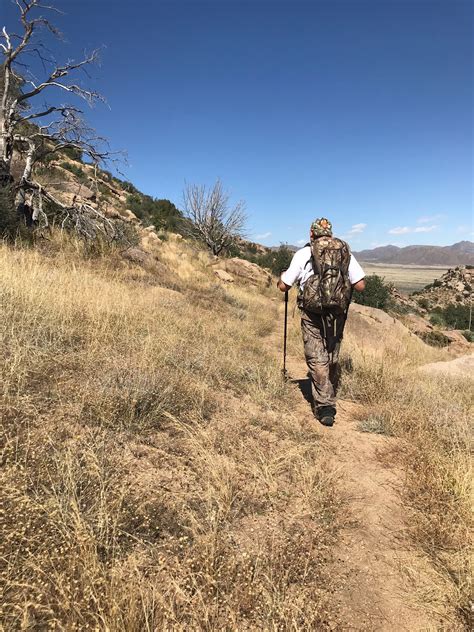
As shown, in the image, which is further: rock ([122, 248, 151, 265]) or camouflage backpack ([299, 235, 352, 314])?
rock ([122, 248, 151, 265])

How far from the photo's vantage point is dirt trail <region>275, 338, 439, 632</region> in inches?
68.7

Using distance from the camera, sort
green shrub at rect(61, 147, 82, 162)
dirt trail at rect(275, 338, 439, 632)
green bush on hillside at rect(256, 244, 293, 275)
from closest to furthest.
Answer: dirt trail at rect(275, 338, 439, 632)
green shrub at rect(61, 147, 82, 162)
green bush on hillside at rect(256, 244, 293, 275)

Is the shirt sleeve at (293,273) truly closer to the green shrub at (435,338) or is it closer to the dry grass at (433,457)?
the dry grass at (433,457)

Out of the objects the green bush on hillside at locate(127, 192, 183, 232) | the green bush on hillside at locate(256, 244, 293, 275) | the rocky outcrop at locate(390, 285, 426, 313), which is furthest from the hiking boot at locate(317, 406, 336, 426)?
the rocky outcrop at locate(390, 285, 426, 313)

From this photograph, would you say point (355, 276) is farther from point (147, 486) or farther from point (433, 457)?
point (147, 486)

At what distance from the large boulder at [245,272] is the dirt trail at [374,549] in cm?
1147

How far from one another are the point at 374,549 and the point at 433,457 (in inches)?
46.2

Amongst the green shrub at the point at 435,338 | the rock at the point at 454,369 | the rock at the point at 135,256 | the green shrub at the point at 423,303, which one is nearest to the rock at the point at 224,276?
the rock at the point at 135,256

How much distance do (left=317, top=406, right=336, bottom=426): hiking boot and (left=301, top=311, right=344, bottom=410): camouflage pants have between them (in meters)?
0.08

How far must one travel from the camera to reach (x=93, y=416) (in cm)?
267

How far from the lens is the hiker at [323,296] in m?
3.75

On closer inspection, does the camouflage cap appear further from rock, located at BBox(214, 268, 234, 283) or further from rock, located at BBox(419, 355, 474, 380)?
rock, located at BBox(214, 268, 234, 283)

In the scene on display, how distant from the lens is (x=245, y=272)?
1509cm

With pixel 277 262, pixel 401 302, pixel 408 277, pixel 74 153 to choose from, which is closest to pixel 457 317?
pixel 401 302
